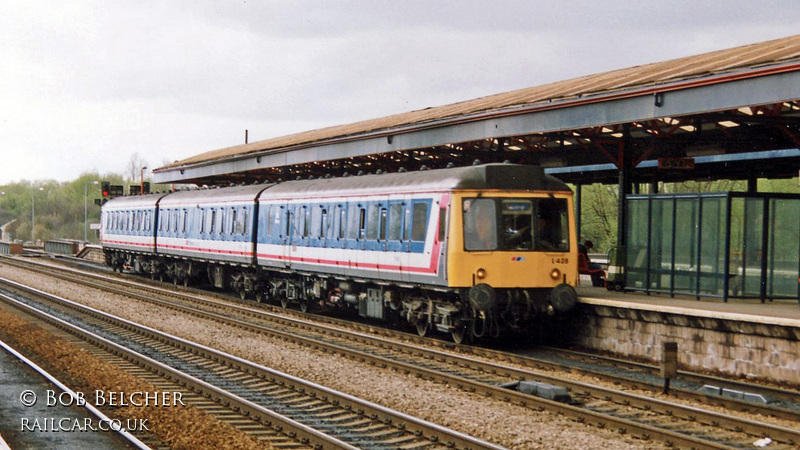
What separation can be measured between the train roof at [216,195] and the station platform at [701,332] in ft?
38.5

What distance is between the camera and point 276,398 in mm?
12422

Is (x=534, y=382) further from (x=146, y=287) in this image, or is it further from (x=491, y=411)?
(x=146, y=287)

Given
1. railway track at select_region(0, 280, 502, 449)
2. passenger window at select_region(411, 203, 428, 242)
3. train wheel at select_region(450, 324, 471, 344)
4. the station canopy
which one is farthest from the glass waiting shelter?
railway track at select_region(0, 280, 502, 449)

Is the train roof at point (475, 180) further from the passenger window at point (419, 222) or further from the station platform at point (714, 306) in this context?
the station platform at point (714, 306)

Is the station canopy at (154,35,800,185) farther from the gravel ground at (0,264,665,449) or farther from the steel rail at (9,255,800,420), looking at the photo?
the gravel ground at (0,264,665,449)

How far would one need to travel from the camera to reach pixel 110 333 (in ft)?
63.8

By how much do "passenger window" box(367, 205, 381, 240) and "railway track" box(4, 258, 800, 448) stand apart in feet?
6.89

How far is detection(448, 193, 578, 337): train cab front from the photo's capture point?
54.1 feet

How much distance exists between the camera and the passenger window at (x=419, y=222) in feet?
57.5

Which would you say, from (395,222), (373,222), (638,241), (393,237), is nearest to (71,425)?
(393,237)

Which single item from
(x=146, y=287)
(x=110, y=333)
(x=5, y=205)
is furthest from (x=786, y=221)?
(x=5, y=205)

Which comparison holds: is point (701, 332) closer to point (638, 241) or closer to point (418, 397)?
point (638, 241)

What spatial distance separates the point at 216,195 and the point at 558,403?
2014cm

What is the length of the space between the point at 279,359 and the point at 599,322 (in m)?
5.92
